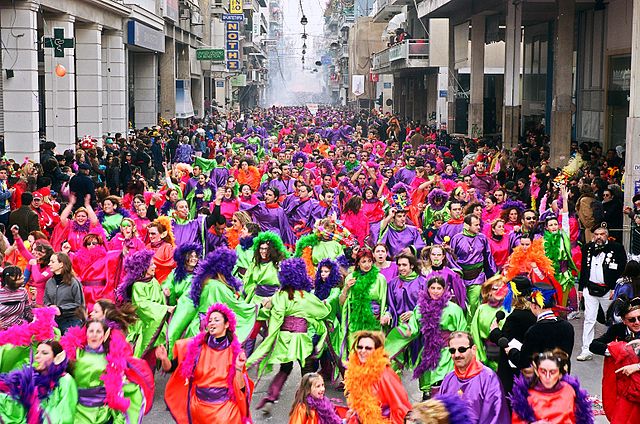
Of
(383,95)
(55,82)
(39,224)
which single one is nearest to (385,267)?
(39,224)

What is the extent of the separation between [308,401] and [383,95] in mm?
73219

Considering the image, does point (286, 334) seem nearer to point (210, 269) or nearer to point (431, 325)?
point (210, 269)

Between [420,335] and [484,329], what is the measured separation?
3.42 feet

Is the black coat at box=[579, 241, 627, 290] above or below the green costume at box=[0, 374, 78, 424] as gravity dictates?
above

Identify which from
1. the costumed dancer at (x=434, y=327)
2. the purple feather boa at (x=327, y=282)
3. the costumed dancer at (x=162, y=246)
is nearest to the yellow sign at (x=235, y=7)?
the costumed dancer at (x=162, y=246)

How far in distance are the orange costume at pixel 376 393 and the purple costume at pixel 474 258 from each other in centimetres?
470

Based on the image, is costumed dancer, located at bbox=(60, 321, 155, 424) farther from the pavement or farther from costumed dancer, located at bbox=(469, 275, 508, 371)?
costumed dancer, located at bbox=(469, 275, 508, 371)

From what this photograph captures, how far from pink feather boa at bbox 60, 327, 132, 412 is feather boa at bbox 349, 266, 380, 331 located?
296 centimetres

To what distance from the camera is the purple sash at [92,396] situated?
7.74m

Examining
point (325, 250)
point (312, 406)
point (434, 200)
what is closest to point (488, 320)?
point (312, 406)

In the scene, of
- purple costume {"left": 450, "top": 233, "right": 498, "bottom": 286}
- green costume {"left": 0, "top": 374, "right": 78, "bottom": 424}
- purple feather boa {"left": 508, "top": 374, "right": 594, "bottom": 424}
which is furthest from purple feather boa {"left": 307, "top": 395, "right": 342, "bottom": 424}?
purple costume {"left": 450, "top": 233, "right": 498, "bottom": 286}

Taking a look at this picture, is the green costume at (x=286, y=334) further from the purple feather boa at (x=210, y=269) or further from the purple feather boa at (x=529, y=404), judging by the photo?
the purple feather boa at (x=529, y=404)

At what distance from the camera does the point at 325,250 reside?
511 inches

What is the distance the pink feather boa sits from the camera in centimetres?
776
